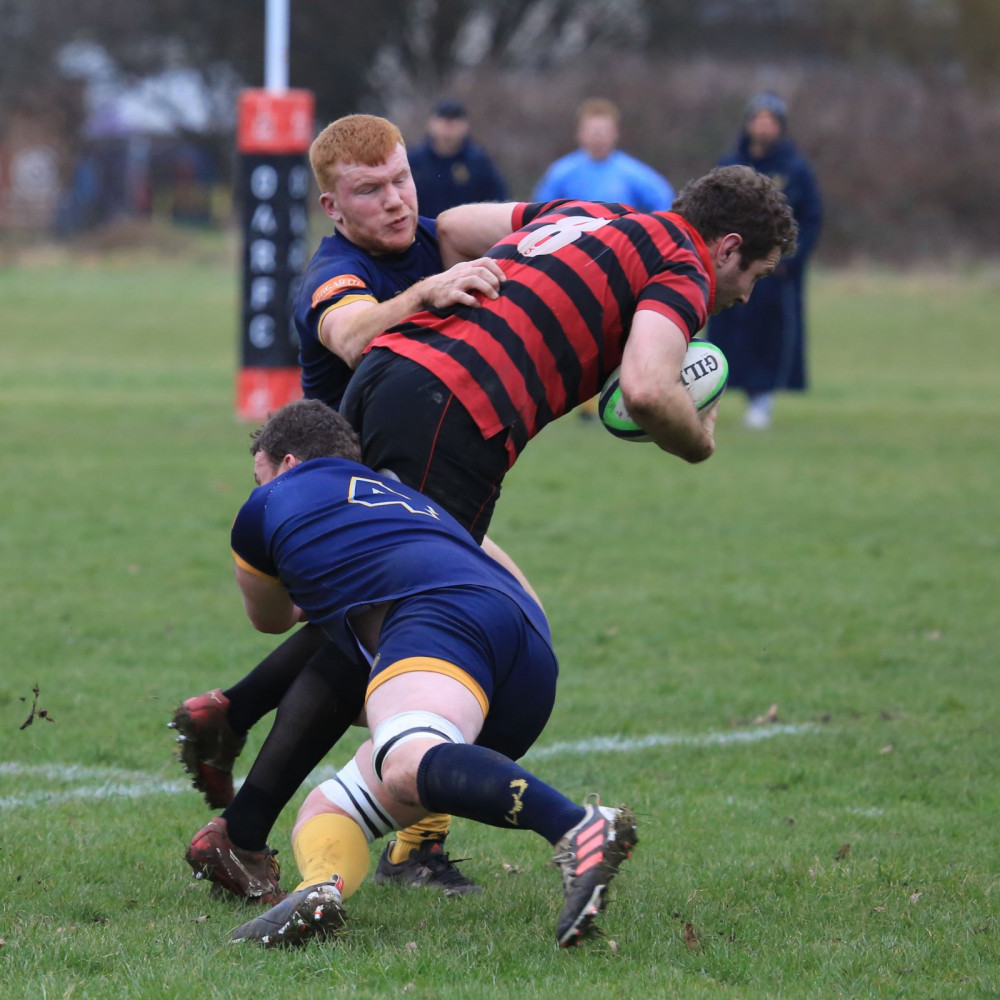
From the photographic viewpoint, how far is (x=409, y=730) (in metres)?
3.21

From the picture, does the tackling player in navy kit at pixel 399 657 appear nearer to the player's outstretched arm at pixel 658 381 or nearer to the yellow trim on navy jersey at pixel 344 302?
the yellow trim on navy jersey at pixel 344 302

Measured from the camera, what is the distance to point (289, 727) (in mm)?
3701

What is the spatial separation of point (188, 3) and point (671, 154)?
18193 mm

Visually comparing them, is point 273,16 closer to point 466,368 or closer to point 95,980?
point 466,368

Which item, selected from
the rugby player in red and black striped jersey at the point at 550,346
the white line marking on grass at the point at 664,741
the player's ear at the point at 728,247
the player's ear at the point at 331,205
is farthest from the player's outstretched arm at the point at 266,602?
the white line marking on grass at the point at 664,741

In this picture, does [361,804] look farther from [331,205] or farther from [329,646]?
[331,205]

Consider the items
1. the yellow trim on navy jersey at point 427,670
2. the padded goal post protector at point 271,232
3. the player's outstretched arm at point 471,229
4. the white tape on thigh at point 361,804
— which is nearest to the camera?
the yellow trim on navy jersey at point 427,670

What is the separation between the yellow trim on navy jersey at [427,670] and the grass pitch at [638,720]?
57 cm

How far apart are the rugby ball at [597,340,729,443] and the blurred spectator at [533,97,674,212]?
26.6 ft

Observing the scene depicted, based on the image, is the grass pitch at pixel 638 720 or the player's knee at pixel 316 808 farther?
the player's knee at pixel 316 808

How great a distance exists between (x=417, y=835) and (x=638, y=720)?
1.60 meters

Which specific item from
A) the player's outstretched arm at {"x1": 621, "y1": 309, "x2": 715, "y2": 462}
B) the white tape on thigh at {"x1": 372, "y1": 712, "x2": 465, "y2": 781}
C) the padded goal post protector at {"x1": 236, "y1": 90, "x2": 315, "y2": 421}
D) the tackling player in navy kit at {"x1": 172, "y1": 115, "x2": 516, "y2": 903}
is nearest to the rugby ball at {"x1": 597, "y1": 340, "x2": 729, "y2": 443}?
the player's outstretched arm at {"x1": 621, "y1": 309, "x2": 715, "y2": 462}

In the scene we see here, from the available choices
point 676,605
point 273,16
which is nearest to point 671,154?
point 273,16

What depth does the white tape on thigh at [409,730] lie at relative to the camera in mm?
3207
